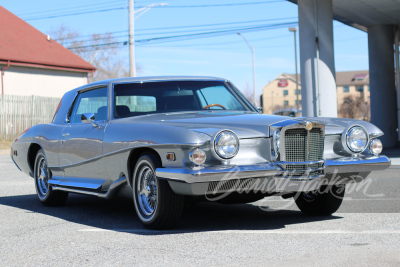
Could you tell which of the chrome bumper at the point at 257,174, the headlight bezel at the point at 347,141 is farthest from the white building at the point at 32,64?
the chrome bumper at the point at 257,174

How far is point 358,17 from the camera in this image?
21.2 metres

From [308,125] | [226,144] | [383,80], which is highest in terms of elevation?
[383,80]

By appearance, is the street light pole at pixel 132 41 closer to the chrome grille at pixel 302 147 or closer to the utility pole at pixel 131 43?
the utility pole at pixel 131 43

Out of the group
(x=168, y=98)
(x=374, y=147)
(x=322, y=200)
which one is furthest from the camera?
(x=168, y=98)

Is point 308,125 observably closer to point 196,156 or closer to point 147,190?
point 196,156

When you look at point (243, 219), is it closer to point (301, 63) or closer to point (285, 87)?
point (301, 63)

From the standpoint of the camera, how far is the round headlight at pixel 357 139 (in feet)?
21.3

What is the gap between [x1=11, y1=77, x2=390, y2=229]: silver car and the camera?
580 centimetres

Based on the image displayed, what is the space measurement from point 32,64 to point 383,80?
18847 mm

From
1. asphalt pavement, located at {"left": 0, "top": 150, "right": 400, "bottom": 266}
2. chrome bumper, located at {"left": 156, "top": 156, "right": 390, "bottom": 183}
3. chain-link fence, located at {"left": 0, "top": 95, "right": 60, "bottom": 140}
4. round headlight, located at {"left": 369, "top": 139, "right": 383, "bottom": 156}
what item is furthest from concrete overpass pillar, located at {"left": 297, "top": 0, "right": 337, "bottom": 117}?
chain-link fence, located at {"left": 0, "top": 95, "right": 60, "bottom": 140}

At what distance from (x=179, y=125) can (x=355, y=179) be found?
1.92 m

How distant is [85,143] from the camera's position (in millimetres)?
7434

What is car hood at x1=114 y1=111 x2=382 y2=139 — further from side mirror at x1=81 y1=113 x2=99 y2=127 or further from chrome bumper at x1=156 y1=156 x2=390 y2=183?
side mirror at x1=81 y1=113 x2=99 y2=127

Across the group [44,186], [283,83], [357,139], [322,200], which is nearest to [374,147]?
[357,139]
